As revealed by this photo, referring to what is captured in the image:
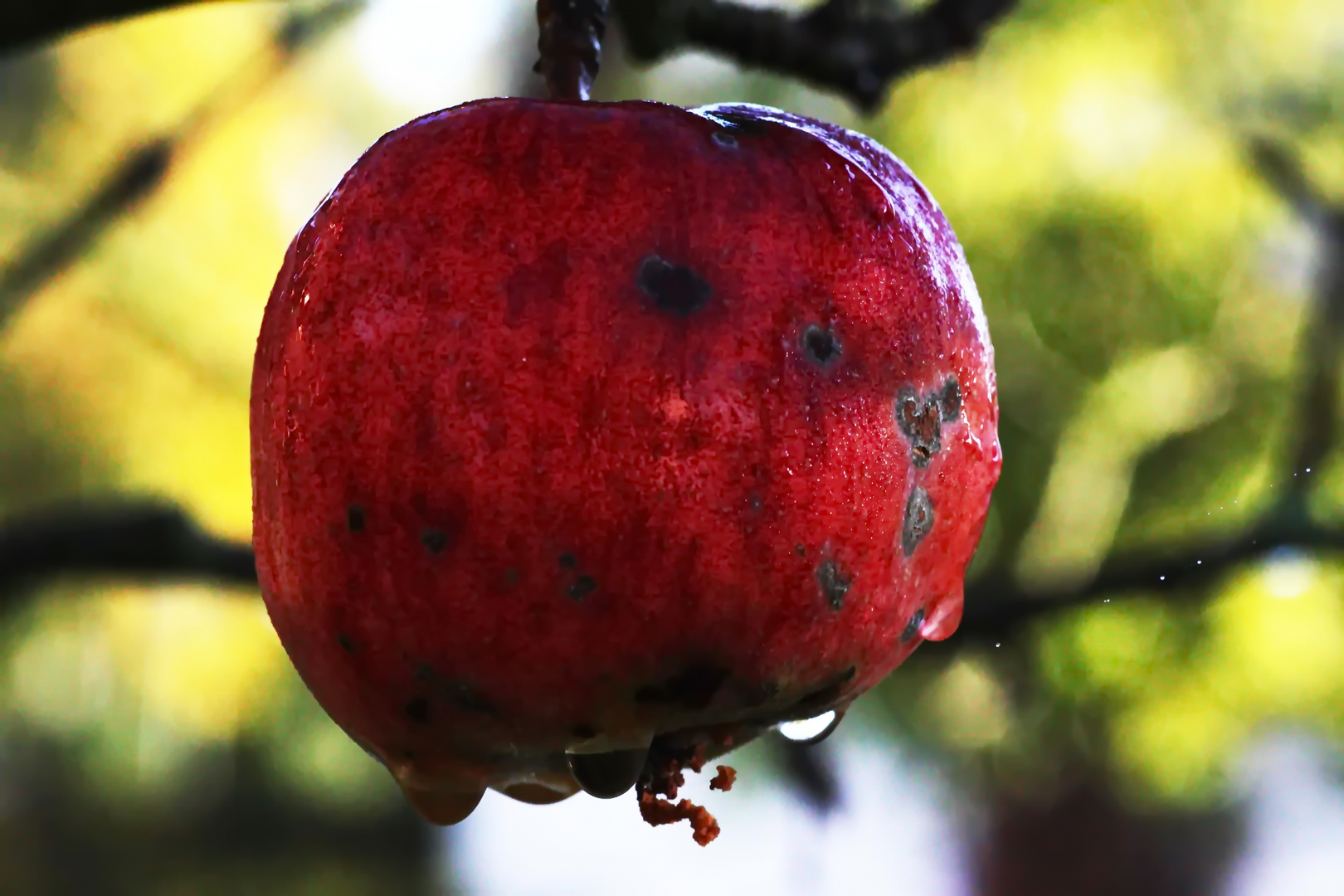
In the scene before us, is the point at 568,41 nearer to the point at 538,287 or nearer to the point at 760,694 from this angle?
the point at 538,287

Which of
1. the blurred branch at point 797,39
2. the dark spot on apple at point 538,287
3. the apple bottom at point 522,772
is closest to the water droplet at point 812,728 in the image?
the apple bottom at point 522,772

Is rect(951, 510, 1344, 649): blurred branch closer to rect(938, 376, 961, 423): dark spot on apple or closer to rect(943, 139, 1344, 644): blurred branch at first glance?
rect(943, 139, 1344, 644): blurred branch

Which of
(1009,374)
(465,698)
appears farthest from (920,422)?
(1009,374)


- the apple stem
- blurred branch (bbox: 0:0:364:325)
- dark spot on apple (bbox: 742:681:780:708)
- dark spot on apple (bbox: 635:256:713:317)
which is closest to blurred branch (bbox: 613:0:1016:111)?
the apple stem

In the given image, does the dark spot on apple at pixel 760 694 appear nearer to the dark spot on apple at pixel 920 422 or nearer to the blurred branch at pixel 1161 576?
the dark spot on apple at pixel 920 422

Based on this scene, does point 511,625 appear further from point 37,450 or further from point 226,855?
point 226,855
